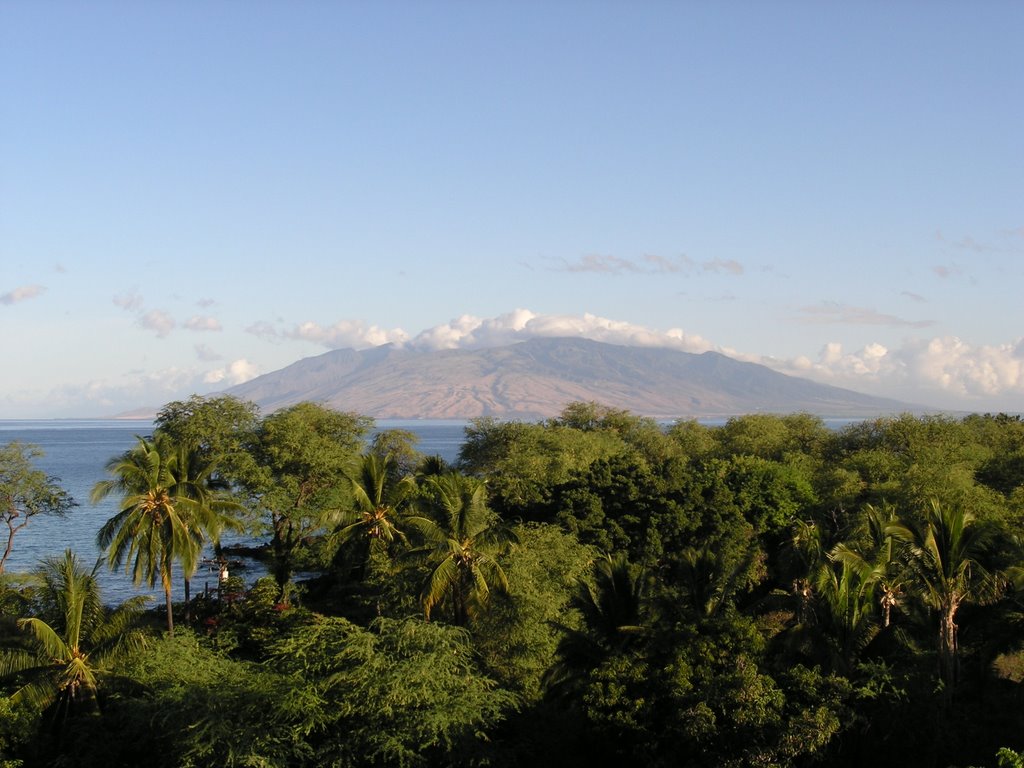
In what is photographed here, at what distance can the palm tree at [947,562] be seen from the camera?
22531mm

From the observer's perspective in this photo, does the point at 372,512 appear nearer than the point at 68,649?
No

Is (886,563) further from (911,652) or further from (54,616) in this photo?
(54,616)

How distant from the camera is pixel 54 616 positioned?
25734 millimetres

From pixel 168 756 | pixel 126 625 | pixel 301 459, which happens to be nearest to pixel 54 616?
pixel 126 625

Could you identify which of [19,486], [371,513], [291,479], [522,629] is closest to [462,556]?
[522,629]

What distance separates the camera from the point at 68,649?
79.7ft

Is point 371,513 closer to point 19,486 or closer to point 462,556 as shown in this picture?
point 462,556

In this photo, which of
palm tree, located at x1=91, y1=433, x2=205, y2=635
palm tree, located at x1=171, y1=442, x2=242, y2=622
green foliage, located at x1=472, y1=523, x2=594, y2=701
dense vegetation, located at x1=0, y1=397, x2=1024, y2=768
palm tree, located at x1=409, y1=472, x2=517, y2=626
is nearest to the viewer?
dense vegetation, located at x1=0, y1=397, x2=1024, y2=768

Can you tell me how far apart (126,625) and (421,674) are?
978 centimetres

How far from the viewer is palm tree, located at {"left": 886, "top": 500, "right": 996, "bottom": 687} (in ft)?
73.9

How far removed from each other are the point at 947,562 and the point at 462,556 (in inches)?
525

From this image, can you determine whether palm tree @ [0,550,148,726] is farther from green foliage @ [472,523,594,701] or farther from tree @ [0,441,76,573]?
tree @ [0,441,76,573]

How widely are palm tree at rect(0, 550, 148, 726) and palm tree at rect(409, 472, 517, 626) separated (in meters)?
8.43

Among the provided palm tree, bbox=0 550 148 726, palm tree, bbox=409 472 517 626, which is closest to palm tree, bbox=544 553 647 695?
palm tree, bbox=409 472 517 626
